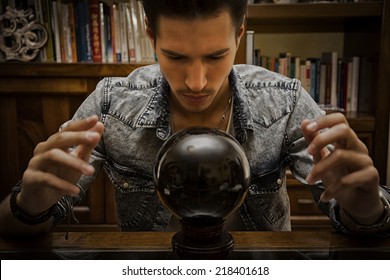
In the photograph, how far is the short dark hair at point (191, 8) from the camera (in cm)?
83

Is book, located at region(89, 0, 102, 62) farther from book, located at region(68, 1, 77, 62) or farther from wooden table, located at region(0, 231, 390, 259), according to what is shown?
wooden table, located at region(0, 231, 390, 259)

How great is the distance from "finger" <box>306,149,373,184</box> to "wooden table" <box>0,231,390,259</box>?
15 cm

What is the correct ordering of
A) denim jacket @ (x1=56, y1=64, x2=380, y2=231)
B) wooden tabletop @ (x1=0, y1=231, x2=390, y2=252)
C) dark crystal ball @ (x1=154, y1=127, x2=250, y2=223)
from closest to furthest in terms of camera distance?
dark crystal ball @ (x1=154, y1=127, x2=250, y2=223), wooden tabletop @ (x1=0, y1=231, x2=390, y2=252), denim jacket @ (x1=56, y1=64, x2=380, y2=231)

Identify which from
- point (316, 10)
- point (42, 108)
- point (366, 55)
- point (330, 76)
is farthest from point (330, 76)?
point (42, 108)

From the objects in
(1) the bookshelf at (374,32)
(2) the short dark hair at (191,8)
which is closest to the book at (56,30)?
(1) the bookshelf at (374,32)

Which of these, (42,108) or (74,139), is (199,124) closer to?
(74,139)

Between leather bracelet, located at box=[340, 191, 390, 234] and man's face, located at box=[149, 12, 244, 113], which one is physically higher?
man's face, located at box=[149, 12, 244, 113]

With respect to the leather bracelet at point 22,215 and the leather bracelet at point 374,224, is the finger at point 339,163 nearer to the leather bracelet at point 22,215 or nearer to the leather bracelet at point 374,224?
the leather bracelet at point 374,224

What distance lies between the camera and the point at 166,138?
3.53 feet

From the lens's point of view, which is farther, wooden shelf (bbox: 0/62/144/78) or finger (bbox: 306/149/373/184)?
wooden shelf (bbox: 0/62/144/78)

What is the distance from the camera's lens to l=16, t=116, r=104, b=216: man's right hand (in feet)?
2.09

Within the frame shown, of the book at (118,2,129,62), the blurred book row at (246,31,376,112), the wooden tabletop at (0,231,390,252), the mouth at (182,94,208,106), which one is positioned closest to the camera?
the wooden tabletop at (0,231,390,252)

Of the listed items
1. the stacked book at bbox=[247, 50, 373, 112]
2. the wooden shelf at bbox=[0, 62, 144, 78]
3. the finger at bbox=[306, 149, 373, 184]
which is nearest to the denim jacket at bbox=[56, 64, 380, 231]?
the finger at bbox=[306, 149, 373, 184]
